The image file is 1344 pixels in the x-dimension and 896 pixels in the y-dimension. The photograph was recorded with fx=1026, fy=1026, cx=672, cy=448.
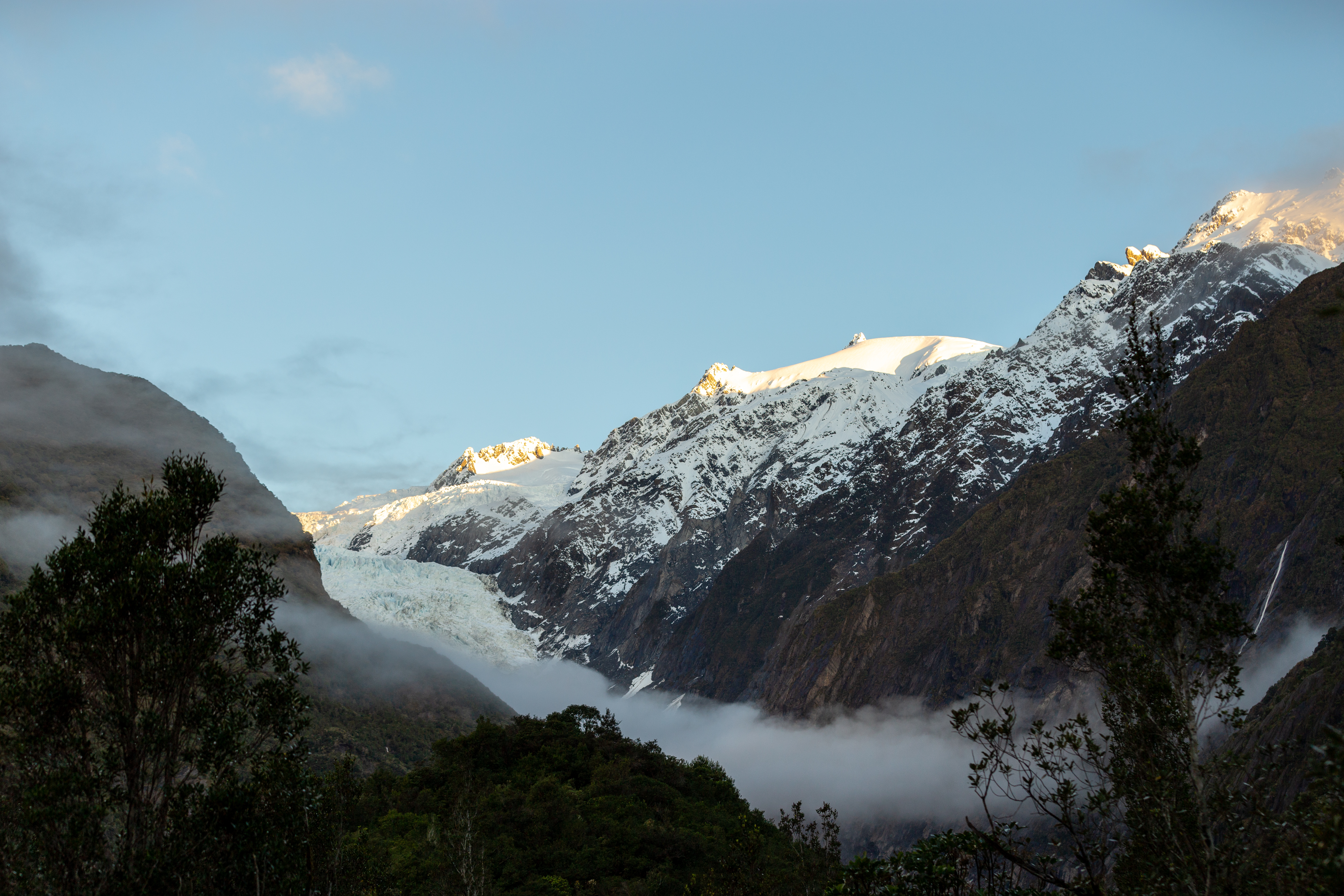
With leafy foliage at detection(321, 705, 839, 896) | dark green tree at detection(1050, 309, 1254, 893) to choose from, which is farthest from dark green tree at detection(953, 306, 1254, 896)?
leafy foliage at detection(321, 705, 839, 896)

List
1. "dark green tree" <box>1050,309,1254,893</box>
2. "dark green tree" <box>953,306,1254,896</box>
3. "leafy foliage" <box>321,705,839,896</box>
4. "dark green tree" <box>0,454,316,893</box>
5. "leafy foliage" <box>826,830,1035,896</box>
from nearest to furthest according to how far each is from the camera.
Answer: "dark green tree" <box>953,306,1254,896</box>, "dark green tree" <box>1050,309,1254,893</box>, "leafy foliage" <box>826,830,1035,896</box>, "dark green tree" <box>0,454,316,893</box>, "leafy foliage" <box>321,705,839,896</box>

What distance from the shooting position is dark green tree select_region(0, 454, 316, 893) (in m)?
29.0

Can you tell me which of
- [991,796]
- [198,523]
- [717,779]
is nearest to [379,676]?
[717,779]

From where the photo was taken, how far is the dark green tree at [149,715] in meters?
29.0

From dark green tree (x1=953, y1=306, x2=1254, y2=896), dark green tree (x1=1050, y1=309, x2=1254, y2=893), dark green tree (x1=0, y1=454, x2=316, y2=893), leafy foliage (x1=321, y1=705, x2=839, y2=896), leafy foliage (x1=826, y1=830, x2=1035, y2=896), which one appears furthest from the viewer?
leafy foliage (x1=321, y1=705, x2=839, y2=896)

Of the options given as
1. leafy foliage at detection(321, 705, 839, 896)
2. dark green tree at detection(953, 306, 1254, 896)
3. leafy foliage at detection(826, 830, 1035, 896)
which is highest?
dark green tree at detection(953, 306, 1254, 896)

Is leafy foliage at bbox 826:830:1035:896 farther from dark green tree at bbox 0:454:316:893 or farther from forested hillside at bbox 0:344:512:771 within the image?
forested hillside at bbox 0:344:512:771

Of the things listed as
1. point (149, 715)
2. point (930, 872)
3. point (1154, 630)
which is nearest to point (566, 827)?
point (149, 715)

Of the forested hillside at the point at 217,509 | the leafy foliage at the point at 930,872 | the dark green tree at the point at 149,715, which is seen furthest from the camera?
the forested hillside at the point at 217,509

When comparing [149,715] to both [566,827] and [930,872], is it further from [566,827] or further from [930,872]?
[566,827]

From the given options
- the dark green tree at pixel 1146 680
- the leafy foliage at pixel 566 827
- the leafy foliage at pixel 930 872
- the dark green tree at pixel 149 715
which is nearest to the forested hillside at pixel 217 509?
the leafy foliage at pixel 566 827

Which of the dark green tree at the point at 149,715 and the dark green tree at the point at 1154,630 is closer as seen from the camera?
the dark green tree at the point at 1154,630

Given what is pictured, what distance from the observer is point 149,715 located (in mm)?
30656

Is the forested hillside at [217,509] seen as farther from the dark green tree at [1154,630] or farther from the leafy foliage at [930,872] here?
the dark green tree at [1154,630]
